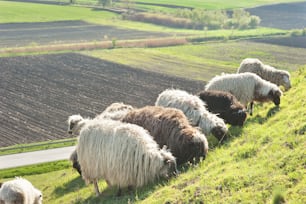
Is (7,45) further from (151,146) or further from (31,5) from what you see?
(151,146)

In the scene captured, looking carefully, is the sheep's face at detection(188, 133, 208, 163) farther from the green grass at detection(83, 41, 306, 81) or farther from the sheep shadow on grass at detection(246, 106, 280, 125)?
the green grass at detection(83, 41, 306, 81)

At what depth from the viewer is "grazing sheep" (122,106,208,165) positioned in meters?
13.1

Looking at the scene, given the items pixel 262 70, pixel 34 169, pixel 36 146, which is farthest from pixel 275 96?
pixel 36 146

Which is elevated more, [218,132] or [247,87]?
[247,87]

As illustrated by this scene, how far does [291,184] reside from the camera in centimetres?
865

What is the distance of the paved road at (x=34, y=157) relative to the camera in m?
28.5

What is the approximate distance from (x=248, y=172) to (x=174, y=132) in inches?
162

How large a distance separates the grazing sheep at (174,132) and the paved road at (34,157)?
49.9ft

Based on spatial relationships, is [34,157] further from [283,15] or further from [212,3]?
[212,3]

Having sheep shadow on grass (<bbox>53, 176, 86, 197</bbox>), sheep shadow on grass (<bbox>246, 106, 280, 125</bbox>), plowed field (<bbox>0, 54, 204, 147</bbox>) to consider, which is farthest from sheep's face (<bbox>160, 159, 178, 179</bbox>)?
plowed field (<bbox>0, 54, 204, 147</bbox>)

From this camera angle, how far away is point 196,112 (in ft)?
52.0

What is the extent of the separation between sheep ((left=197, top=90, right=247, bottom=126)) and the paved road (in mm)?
13782

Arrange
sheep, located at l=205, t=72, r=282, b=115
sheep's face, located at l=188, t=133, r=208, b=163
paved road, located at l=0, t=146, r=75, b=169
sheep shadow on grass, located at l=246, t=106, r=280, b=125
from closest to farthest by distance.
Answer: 1. sheep's face, located at l=188, t=133, r=208, b=163
2. sheep shadow on grass, located at l=246, t=106, r=280, b=125
3. sheep, located at l=205, t=72, r=282, b=115
4. paved road, located at l=0, t=146, r=75, b=169

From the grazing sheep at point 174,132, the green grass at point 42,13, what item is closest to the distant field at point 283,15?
the green grass at point 42,13
